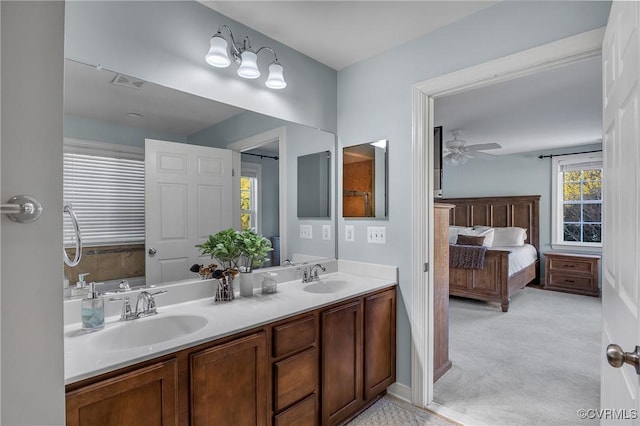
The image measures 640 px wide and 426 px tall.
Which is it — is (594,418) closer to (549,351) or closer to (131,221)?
(549,351)

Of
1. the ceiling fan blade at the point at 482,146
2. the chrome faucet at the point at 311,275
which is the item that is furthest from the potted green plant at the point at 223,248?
the ceiling fan blade at the point at 482,146

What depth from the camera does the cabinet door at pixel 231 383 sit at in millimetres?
1224

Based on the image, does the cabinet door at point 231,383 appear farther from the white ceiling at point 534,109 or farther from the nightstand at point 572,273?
the nightstand at point 572,273

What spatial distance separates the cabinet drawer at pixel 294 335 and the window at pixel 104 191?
0.85m

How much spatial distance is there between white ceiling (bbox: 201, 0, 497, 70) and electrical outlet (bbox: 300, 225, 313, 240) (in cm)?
126

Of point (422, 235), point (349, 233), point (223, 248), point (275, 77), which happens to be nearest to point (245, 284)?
point (223, 248)

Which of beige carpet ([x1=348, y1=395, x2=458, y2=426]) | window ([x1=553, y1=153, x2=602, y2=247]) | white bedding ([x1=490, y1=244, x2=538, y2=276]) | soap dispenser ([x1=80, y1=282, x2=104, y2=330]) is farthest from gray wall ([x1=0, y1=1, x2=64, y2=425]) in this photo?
window ([x1=553, y1=153, x2=602, y2=247])

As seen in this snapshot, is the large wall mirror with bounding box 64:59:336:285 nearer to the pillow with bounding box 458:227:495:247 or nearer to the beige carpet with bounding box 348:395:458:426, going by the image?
the beige carpet with bounding box 348:395:458:426

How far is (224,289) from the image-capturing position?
68.5 inches

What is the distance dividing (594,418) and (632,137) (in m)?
2.08

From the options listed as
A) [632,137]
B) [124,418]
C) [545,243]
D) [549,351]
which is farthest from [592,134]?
[124,418]

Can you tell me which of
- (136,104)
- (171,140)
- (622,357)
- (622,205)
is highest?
(136,104)

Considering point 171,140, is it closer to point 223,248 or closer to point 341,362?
point 223,248

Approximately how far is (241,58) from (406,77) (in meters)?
1.08
